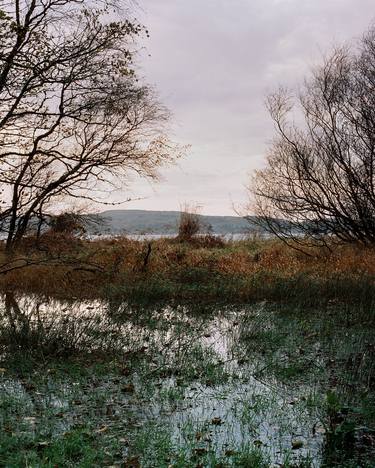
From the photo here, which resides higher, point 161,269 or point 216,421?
point 161,269

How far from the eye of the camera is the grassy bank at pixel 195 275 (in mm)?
13961

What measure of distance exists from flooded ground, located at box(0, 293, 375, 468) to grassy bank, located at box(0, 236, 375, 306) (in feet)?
8.52

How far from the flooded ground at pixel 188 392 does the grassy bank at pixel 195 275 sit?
2.60m

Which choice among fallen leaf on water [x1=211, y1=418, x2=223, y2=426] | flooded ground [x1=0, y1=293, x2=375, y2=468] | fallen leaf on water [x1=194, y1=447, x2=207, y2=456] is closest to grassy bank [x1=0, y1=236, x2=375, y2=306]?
flooded ground [x1=0, y1=293, x2=375, y2=468]

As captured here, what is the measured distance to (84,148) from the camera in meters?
19.7

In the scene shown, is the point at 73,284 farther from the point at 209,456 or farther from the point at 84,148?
the point at 209,456

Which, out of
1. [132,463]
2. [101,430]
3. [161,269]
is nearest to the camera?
[132,463]

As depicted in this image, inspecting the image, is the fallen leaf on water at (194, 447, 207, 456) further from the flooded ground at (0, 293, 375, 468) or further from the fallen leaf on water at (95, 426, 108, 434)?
the fallen leaf on water at (95, 426, 108, 434)

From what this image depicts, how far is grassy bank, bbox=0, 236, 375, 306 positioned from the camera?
13961 millimetres

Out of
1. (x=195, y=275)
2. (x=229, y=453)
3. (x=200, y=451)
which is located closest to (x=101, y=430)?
(x=200, y=451)

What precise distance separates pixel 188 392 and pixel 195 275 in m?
9.67

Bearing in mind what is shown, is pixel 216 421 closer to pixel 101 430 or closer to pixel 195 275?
pixel 101 430

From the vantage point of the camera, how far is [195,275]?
53.5 feet

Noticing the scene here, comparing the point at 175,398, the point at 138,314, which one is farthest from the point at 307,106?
the point at 175,398
